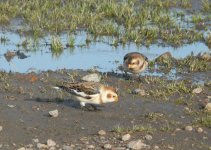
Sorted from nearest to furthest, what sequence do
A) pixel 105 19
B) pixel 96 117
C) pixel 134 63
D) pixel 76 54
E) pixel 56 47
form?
pixel 96 117, pixel 134 63, pixel 76 54, pixel 56 47, pixel 105 19

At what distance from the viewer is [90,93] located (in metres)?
11.3

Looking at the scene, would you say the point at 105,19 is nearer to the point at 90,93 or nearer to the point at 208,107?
the point at 208,107

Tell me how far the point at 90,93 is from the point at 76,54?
4460mm

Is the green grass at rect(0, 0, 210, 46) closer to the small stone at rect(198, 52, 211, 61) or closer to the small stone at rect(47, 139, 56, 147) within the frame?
the small stone at rect(198, 52, 211, 61)

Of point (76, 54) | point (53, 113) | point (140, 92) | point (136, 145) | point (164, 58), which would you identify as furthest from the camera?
point (76, 54)

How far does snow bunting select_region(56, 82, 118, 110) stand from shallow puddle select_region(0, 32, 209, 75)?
9.54 ft

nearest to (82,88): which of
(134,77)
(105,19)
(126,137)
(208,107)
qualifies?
(126,137)

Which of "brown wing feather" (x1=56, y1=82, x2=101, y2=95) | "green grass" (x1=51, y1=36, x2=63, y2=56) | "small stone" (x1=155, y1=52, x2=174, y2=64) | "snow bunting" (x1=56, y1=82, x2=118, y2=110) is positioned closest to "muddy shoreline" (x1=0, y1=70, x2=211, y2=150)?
"snow bunting" (x1=56, y1=82, x2=118, y2=110)

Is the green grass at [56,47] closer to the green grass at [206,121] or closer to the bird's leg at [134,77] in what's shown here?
the bird's leg at [134,77]

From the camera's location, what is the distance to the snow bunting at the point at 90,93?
37.0 ft

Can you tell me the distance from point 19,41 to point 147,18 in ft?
12.9

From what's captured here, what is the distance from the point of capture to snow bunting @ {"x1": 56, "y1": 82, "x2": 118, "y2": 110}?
1129cm

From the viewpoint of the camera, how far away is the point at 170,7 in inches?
819

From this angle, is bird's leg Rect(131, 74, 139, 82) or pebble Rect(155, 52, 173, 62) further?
pebble Rect(155, 52, 173, 62)
